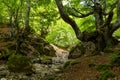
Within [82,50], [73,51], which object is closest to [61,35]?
[73,51]

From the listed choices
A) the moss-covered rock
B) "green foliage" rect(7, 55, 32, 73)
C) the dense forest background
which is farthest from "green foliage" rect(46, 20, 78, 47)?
"green foliage" rect(7, 55, 32, 73)

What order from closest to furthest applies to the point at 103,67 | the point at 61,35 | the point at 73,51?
the point at 103,67
the point at 73,51
the point at 61,35

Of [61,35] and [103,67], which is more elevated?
[61,35]

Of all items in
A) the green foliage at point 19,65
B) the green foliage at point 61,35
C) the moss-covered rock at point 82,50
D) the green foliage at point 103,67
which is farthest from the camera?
the green foliage at point 61,35

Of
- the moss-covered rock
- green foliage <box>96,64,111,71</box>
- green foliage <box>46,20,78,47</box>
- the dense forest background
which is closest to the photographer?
green foliage <box>96,64,111,71</box>

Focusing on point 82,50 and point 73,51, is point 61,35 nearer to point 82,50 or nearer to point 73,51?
point 73,51

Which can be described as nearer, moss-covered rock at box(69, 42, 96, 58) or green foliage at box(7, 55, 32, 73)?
green foliage at box(7, 55, 32, 73)

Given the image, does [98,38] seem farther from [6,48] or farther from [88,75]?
[6,48]

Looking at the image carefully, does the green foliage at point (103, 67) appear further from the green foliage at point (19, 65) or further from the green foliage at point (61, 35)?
the green foliage at point (61, 35)

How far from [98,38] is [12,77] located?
7616 millimetres

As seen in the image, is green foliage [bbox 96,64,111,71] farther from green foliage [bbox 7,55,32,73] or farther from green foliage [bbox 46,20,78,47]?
green foliage [bbox 46,20,78,47]

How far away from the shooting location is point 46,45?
30672 millimetres

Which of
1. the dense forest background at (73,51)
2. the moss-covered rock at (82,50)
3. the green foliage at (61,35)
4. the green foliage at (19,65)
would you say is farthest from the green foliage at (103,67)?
the green foliage at (61,35)

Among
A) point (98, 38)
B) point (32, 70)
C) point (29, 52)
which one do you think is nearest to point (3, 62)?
point (32, 70)
